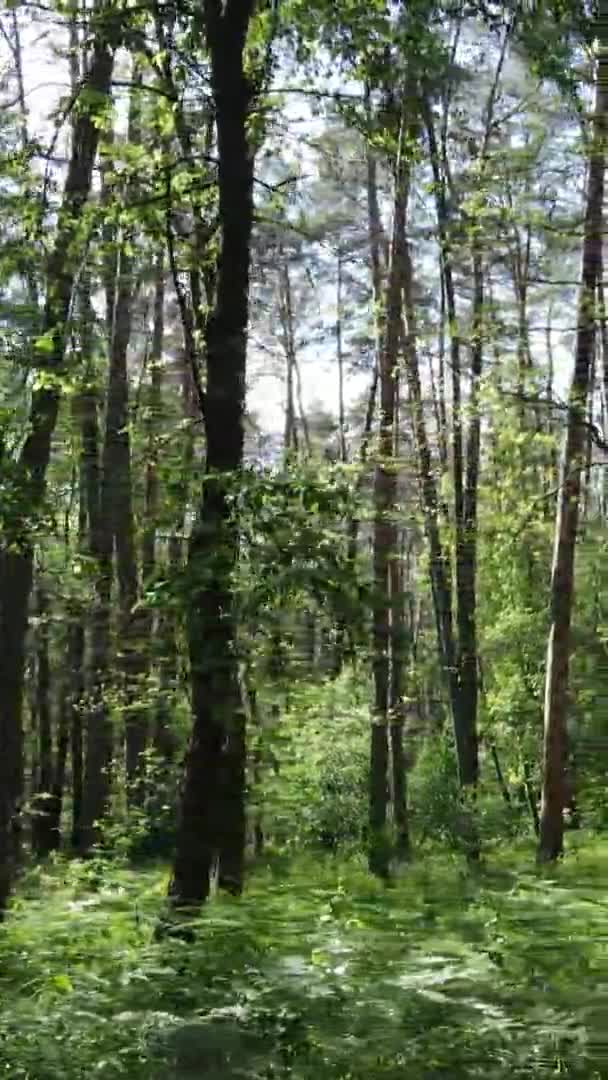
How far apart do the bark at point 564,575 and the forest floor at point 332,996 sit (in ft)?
15.5

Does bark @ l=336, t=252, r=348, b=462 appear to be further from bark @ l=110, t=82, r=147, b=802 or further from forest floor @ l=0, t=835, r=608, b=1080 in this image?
forest floor @ l=0, t=835, r=608, b=1080

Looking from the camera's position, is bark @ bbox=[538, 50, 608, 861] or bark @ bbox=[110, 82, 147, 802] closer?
bark @ bbox=[538, 50, 608, 861]

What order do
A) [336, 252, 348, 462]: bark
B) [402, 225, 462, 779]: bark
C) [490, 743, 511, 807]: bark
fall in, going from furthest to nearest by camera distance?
[490, 743, 511, 807]: bark → [402, 225, 462, 779]: bark → [336, 252, 348, 462]: bark

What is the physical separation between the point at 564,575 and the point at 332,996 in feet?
22.9

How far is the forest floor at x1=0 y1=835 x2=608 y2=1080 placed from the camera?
3.46 metres

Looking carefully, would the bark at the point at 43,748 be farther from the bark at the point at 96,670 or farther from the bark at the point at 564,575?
the bark at the point at 564,575

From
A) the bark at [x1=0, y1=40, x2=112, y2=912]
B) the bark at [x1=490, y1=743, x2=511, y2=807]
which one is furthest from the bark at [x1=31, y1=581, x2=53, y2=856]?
the bark at [x1=0, y1=40, x2=112, y2=912]

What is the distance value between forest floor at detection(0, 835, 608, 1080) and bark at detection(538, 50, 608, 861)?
15.5ft

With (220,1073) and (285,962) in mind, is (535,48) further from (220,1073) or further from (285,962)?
(220,1073)

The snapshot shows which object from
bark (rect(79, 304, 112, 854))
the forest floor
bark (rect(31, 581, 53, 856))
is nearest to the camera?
the forest floor

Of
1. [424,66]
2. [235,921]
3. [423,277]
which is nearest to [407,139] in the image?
[424,66]

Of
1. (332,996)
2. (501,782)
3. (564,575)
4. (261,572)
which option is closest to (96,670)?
(564,575)

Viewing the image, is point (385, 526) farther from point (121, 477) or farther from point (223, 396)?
point (223, 396)

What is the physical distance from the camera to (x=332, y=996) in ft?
12.4
